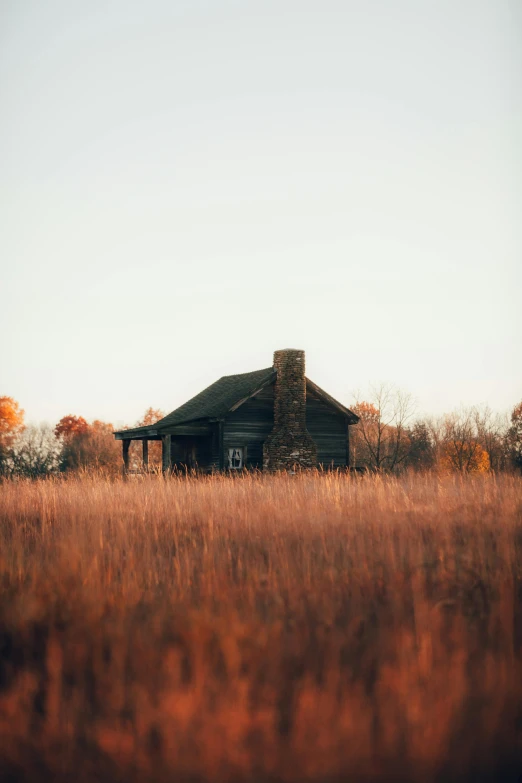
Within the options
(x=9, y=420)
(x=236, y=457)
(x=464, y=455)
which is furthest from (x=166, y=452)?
(x=9, y=420)

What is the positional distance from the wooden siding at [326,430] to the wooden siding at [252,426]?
208 cm

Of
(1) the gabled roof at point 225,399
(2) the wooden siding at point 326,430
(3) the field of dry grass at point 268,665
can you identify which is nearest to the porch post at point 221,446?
(1) the gabled roof at point 225,399

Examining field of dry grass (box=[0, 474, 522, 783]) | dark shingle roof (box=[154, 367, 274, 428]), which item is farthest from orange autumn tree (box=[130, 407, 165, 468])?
field of dry grass (box=[0, 474, 522, 783])

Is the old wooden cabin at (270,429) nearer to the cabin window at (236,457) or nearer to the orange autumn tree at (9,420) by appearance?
the cabin window at (236,457)

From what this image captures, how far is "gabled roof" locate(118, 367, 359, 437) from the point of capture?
30.1 metres

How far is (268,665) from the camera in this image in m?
3.95

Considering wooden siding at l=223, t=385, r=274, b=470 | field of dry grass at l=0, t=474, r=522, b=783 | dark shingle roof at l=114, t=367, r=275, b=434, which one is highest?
dark shingle roof at l=114, t=367, r=275, b=434

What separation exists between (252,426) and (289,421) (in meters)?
1.71

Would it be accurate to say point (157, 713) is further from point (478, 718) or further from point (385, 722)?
point (478, 718)

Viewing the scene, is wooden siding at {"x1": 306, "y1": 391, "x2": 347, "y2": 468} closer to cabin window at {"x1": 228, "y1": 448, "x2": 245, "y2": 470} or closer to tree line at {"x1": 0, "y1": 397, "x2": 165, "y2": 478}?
cabin window at {"x1": 228, "y1": 448, "x2": 245, "y2": 470}

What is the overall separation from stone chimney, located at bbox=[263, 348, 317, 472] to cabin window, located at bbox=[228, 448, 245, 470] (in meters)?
1.13

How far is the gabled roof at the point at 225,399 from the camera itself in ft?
98.6

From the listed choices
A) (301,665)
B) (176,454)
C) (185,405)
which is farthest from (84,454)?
(301,665)

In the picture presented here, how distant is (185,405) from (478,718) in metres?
35.9
